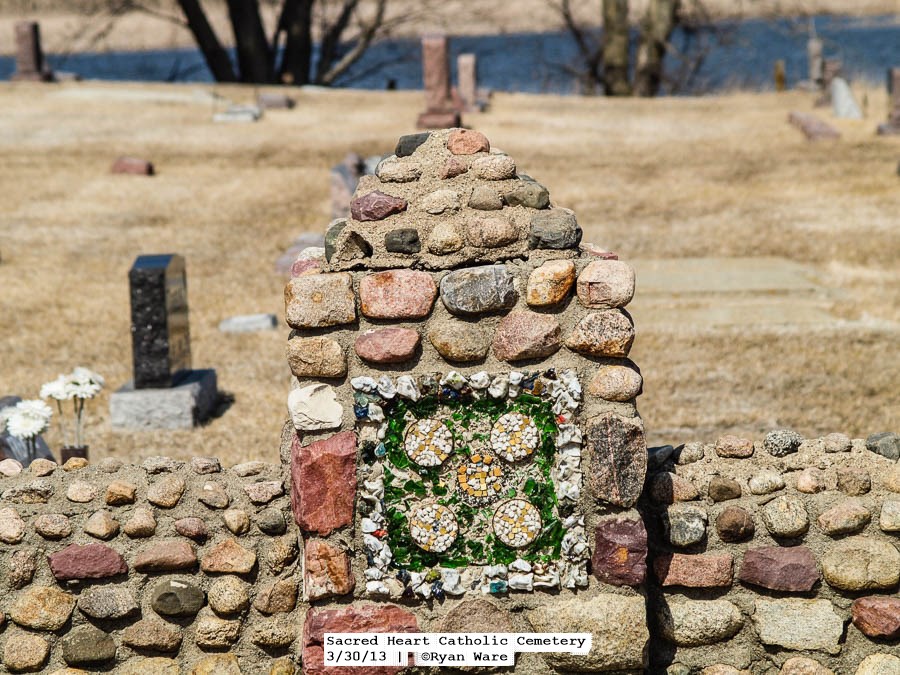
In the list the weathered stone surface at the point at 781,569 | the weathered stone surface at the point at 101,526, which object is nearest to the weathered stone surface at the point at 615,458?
the weathered stone surface at the point at 781,569

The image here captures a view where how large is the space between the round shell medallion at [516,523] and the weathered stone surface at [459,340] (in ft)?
1.43

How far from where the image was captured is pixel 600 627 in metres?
3.18

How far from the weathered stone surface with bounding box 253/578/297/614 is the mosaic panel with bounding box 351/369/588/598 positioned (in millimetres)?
400

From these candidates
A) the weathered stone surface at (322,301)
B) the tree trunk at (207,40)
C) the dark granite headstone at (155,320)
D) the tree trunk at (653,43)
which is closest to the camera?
the weathered stone surface at (322,301)

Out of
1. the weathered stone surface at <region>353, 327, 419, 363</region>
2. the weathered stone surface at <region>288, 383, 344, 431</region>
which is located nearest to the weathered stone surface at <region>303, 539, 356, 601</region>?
the weathered stone surface at <region>288, 383, 344, 431</region>

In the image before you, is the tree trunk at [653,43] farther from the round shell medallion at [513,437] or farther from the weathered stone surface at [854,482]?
the round shell medallion at [513,437]

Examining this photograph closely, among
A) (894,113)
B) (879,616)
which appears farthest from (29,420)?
(894,113)

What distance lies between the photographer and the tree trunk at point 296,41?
85.3 ft

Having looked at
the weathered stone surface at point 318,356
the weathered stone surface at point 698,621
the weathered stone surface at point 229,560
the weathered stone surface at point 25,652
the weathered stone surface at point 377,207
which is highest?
the weathered stone surface at point 377,207

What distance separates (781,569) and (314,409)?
1.52 metres

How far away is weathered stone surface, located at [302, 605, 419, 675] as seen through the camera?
321 centimetres

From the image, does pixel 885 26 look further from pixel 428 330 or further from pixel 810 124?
pixel 428 330

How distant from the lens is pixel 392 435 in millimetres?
3176

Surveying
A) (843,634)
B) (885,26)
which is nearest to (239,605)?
(843,634)
